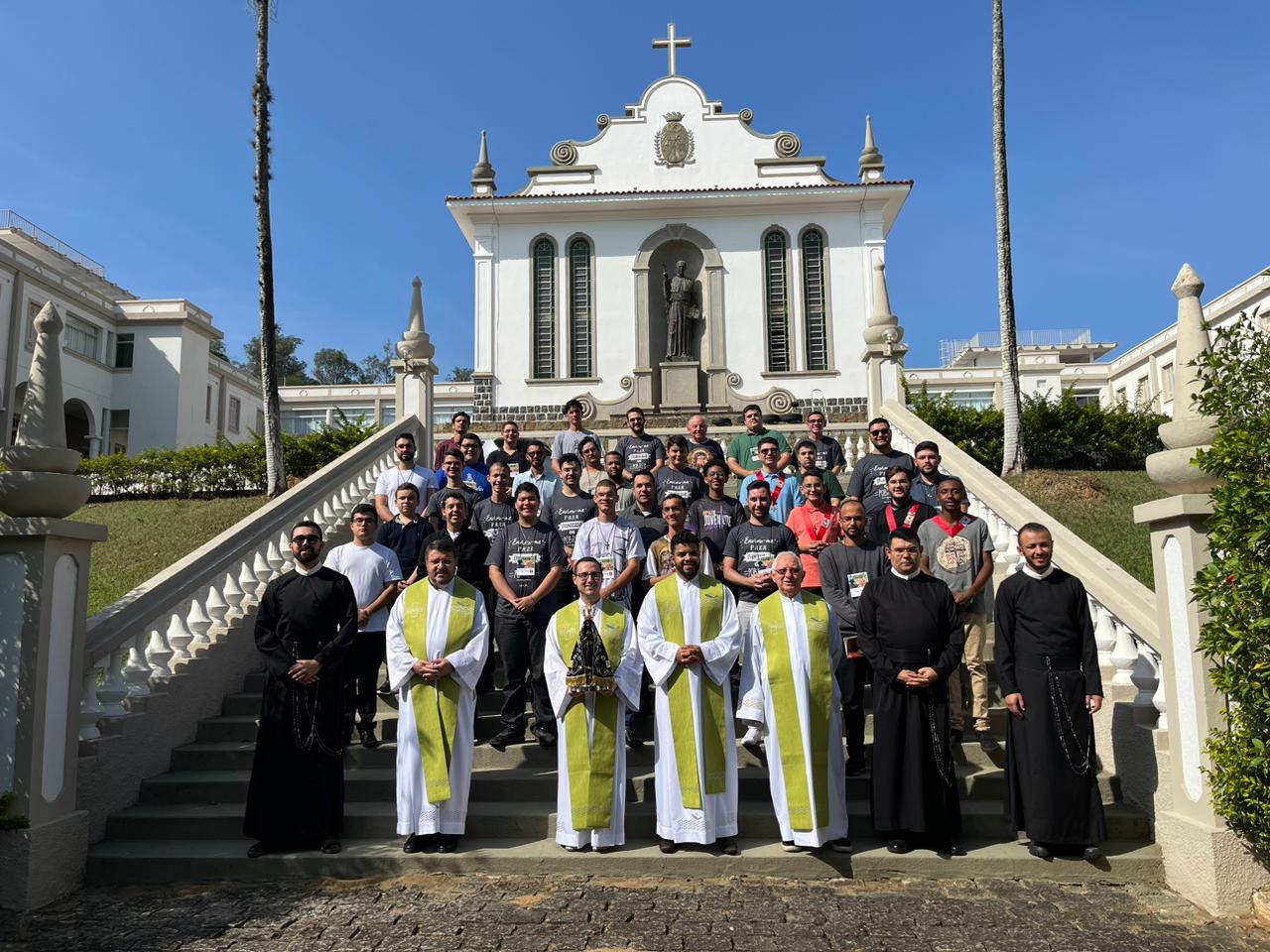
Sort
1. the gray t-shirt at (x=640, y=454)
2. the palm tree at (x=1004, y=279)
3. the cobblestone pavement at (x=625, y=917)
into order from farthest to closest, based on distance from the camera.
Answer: the palm tree at (x=1004, y=279) → the gray t-shirt at (x=640, y=454) → the cobblestone pavement at (x=625, y=917)

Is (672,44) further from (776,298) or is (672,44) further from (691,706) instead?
(691,706)

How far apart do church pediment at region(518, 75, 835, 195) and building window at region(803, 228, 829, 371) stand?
1.62 meters

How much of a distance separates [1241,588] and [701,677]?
3032mm

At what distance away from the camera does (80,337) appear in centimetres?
3794

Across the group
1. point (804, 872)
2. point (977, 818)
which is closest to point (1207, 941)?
point (977, 818)

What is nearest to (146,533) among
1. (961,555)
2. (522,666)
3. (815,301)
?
(522,666)

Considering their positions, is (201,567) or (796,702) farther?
(201,567)

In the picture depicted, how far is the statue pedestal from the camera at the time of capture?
2070 cm

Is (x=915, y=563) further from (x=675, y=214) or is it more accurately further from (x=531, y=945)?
(x=675, y=214)

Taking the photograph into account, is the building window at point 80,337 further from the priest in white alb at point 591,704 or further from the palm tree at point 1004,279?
the priest in white alb at point 591,704

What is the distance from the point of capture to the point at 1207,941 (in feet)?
15.1

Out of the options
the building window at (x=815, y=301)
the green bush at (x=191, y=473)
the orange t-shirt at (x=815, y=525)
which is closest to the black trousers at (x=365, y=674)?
the orange t-shirt at (x=815, y=525)

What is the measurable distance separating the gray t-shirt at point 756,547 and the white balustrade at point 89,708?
4.43 m

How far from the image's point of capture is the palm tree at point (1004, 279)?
A: 16.0 meters
